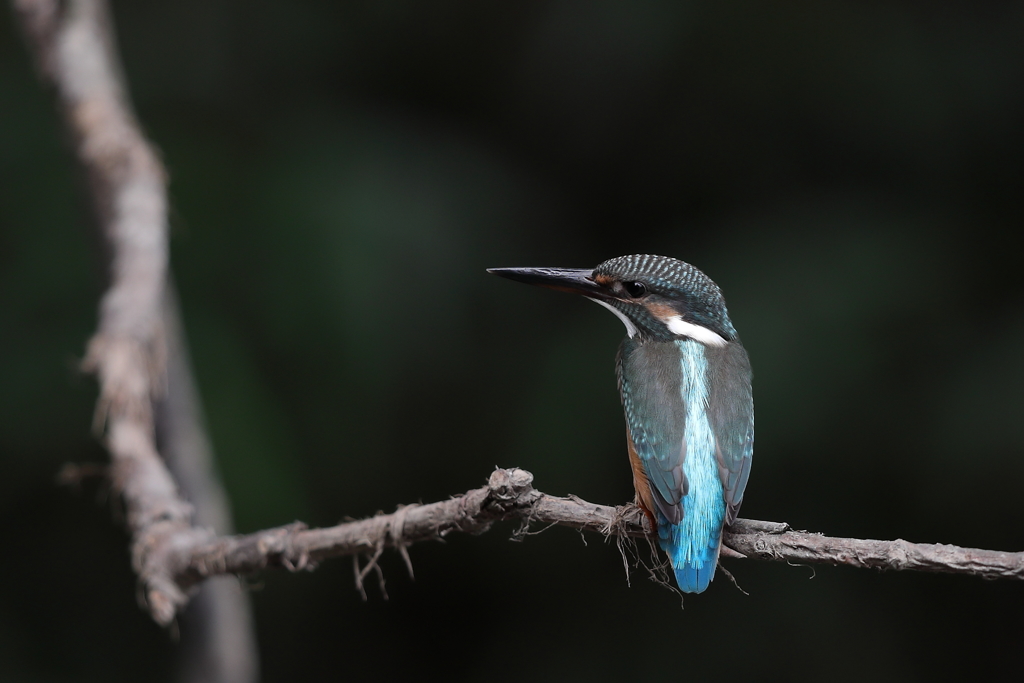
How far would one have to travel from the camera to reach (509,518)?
1.22m

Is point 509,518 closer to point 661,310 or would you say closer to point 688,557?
point 688,557

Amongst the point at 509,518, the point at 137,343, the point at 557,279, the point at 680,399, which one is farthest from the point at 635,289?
the point at 137,343

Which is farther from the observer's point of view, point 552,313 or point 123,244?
point 552,313

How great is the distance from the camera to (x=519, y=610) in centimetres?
294

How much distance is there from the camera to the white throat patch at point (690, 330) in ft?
5.92

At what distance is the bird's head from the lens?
1.79m

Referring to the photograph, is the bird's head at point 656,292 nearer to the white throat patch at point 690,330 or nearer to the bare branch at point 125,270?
the white throat patch at point 690,330

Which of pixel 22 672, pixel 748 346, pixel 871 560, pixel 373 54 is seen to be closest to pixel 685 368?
pixel 871 560

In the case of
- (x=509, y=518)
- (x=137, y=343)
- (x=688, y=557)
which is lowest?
(x=688, y=557)

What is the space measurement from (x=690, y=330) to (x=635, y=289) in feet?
0.44

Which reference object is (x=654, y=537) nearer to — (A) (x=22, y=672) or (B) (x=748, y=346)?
(B) (x=748, y=346)

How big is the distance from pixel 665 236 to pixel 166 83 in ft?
5.58

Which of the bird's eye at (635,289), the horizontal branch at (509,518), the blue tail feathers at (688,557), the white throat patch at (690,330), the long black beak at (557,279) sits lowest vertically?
the blue tail feathers at (688,557)

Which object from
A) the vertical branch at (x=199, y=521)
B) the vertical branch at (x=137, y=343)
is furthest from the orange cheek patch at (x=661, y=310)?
the vertical branch at (x=199, y=521)
